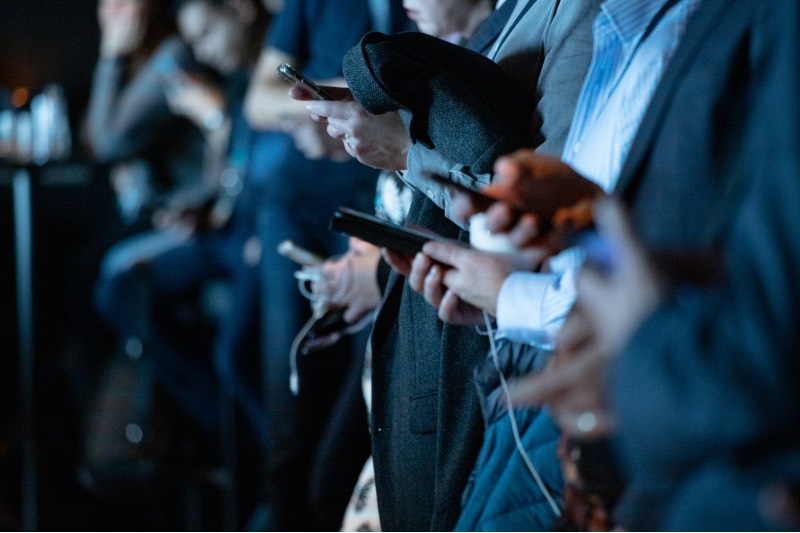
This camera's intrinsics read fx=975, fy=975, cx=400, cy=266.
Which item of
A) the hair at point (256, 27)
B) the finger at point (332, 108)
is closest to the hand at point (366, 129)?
the finger at point (332, 108)

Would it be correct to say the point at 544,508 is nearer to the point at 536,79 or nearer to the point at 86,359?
the point at 536,79

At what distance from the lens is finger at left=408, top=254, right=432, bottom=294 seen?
1019 mm

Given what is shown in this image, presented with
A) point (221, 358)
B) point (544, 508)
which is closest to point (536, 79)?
point (544, 508)

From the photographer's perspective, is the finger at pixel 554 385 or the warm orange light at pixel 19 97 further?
the warm orange light at pixel 19 97

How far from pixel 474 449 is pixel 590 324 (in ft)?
1.63

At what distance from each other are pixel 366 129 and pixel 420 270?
0.29 metres

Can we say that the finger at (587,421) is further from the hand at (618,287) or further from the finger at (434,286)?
the finger at (434,286)

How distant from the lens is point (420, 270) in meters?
1.03

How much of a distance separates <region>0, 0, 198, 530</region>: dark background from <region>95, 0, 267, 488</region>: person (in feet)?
0.97

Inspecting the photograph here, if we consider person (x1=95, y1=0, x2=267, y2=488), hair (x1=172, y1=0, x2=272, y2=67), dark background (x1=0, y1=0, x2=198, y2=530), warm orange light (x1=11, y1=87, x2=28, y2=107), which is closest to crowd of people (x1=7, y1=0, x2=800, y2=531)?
person (x1=95, y1=0, x2=267, y2=488)

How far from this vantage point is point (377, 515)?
144 centimetres

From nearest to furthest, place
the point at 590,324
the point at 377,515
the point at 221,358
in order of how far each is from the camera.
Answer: the point at 590,324, the point at 377,515, the point at 221,358

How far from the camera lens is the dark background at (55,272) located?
3.13m

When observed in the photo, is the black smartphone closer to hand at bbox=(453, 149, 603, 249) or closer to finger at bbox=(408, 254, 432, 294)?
finger at bbox=(408, 254, 432, 294)
